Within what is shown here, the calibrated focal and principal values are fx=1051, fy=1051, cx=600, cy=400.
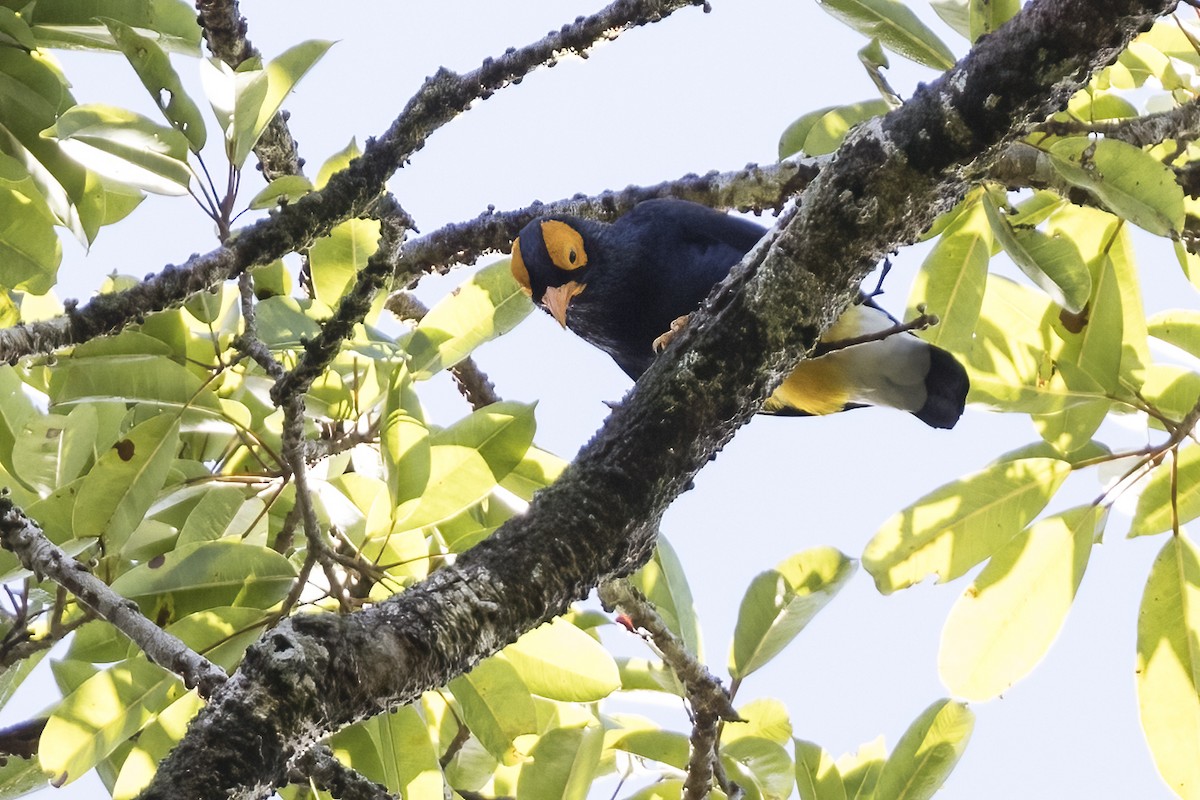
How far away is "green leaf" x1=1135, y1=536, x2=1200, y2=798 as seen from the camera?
85.7 inches

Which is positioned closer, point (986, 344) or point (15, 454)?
point (15, 454)

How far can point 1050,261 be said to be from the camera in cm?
198

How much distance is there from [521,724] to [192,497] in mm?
848


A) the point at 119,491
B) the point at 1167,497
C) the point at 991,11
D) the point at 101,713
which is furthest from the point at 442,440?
the point at 1167,497

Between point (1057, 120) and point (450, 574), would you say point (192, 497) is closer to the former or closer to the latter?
point (450, 574)

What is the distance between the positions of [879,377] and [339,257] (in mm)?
1265

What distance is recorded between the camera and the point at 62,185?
207 cm

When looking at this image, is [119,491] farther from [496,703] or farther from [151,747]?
[496,703]

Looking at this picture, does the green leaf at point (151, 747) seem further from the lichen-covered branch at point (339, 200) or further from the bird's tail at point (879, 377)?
the bird's tail at point (879, 377)

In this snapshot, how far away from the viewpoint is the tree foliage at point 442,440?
1.80m

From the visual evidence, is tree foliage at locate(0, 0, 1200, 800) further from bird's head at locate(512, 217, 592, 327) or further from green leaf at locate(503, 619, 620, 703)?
bird's head at locate(512, 217, 592, 327)

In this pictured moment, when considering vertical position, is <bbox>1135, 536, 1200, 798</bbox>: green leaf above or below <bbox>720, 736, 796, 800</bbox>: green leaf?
below

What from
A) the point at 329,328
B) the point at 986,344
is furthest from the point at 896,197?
the point at 986,344

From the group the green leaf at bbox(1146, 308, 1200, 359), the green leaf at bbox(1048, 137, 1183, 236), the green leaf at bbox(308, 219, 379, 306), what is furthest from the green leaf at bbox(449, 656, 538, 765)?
the green leaf at bbox(1146, 308, 1200, 359)
